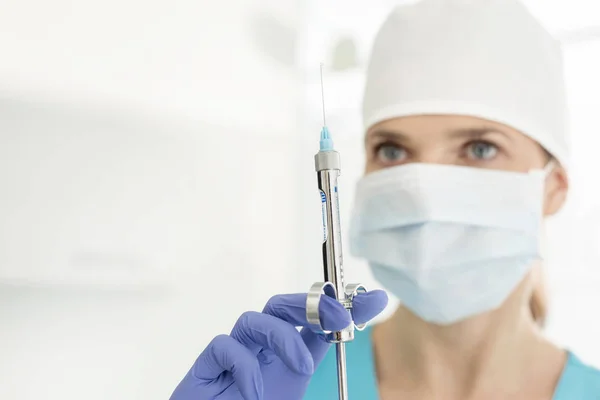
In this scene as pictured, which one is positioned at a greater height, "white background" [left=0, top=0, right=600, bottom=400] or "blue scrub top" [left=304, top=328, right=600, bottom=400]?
"white background" [left=0, top=0, right=600, bottom=400]

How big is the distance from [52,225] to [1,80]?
27 centimetres

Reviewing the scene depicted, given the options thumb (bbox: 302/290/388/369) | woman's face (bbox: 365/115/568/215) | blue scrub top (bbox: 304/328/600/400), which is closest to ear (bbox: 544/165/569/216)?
woman's face (bbox: 365/115/568/215)

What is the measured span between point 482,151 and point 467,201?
109 mm

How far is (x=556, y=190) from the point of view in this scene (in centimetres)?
108

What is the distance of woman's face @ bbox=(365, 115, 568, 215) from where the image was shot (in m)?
1.05

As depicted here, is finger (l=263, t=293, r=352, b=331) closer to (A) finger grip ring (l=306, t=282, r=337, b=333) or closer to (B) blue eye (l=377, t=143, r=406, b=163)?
(A) finger grip ring (l=306, t=282, r=337, b=333)

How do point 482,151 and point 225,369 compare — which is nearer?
point 225,369

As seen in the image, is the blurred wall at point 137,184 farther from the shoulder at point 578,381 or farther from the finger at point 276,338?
the shoulder at point 578,381

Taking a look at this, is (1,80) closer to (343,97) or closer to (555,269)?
(343,97)

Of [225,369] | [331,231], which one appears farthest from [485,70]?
[225,369]

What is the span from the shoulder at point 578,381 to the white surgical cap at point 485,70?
0.36 m

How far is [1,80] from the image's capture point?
1019 millimetres

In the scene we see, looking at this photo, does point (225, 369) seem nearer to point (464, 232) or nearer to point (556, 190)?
point (464, 232)

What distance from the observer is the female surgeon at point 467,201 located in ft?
3.34
